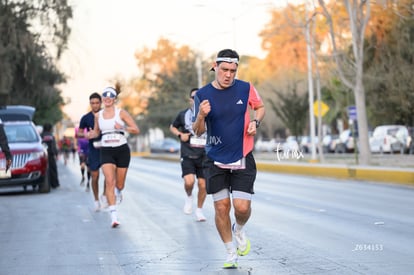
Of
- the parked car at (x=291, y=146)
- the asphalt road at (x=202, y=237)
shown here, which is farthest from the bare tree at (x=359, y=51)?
the asphalt road at (x=202, y=237)

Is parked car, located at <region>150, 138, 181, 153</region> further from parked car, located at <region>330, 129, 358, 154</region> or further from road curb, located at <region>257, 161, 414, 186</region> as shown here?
road curb, located at <region>257, 161, 414, 186</region>

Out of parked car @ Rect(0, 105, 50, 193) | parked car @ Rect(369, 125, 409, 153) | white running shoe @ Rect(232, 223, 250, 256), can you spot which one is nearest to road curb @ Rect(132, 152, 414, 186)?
parked car @ Rect(0, 105, 50, 193)

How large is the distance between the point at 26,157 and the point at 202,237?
10054 mm

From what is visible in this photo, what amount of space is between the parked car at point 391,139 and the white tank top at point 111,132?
33.0 meters

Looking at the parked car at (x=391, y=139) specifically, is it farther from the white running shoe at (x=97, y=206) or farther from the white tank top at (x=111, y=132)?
the white tank top at (x=111, y=132)

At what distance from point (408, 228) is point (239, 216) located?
3.98 meters

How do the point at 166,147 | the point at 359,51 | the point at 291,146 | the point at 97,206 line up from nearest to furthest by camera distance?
the point at 97,206, the point at 359,51, the point at 291,146, the point at 166,147

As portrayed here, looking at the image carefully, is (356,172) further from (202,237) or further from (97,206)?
(202,237)

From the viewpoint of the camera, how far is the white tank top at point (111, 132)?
13023 mm

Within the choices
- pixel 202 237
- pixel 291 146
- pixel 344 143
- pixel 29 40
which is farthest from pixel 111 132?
pixel 344 143

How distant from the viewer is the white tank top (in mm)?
13023

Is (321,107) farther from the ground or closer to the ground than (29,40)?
closer to the ground

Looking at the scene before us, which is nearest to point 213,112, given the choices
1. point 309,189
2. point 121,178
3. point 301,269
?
point 301,269

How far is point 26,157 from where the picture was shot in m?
20.4
